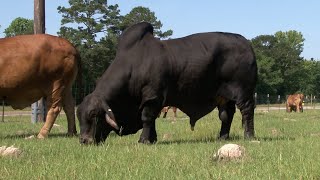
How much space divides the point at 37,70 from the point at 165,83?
2.96 meters

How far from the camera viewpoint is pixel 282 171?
5.12 m

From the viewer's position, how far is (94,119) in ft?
27.3

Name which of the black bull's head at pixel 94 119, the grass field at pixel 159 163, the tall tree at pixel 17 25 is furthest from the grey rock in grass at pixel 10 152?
the tall tree at pixel 17 25

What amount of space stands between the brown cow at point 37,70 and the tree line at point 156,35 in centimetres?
4104

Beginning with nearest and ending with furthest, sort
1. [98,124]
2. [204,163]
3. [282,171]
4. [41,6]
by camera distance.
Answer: [282,171] → [204,163] → [98,124] → [41,6]

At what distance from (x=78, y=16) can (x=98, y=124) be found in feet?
191

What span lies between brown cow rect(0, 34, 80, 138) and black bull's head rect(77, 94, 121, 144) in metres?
2.25

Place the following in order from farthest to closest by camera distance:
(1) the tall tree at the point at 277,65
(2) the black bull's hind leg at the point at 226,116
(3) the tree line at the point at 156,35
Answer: (1) the tall tree at the point at 277,65 < (3) the tree line at the point at 156,35 < (2) the black bull's hind leg at the point at 226,116

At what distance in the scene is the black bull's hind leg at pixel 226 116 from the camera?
9836 mm

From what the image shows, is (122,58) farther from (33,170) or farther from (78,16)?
(78,16)

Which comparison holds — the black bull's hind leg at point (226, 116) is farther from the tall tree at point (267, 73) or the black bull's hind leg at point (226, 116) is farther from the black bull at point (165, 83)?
the tall tree at point (267, 73)

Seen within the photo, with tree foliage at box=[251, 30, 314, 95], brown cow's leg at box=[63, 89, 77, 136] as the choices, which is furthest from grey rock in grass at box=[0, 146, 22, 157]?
tree foliage at box=[251, 30, 314, 95]

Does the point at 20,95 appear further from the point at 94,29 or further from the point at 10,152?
the point at 94,29

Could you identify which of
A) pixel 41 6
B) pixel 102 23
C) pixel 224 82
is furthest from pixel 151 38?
pixel 102 23
